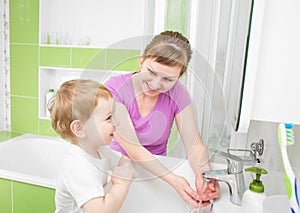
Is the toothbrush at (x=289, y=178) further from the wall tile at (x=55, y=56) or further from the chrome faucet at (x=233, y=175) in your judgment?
the wall tile at (x=55, y=56)

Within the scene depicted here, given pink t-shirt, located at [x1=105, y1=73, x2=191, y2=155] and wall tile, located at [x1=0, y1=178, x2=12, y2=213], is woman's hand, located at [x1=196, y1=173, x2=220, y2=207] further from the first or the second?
wall tile, located at [x1=0, y1=178, x2=12, y2=213]

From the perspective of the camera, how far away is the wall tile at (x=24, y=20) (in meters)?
2.10

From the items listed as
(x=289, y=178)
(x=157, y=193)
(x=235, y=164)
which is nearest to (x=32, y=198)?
(x=157, y=193)

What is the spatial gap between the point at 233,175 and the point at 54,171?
1.76m

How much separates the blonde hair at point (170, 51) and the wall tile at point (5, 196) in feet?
3.60

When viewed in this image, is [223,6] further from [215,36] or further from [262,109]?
[262,109]

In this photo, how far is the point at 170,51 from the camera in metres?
0.76

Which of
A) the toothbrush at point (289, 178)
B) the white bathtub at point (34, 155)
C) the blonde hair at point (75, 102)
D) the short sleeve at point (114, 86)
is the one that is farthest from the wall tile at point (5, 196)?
the toothbrush at point (289, 178)

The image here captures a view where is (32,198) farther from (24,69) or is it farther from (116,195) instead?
(24,69)

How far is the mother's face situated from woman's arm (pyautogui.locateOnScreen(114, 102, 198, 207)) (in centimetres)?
12

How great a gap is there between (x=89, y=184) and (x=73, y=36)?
61.3 inches

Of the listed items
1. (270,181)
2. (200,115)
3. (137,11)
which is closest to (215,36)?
(200,115)

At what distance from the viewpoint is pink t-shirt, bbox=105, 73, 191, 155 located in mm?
930

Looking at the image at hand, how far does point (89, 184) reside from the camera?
0.77m
